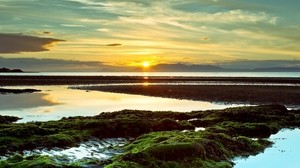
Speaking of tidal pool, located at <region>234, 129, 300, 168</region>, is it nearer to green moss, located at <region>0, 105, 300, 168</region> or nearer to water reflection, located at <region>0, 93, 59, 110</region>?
green moss, located at <region>0, 105, 300, 168</region>

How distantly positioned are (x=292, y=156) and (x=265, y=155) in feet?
5.16

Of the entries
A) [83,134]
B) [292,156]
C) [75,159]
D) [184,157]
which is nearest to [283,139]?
[292,156]

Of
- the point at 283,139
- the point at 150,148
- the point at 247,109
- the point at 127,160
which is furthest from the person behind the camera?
the point at 247,109

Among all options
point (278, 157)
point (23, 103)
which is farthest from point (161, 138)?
point (23, 103)

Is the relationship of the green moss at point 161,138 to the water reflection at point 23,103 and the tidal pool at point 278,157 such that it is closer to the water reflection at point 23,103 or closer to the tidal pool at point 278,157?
the tidal pool at point 278,157

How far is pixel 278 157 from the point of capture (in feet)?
72.7

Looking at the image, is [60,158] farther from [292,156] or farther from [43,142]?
[292,156]

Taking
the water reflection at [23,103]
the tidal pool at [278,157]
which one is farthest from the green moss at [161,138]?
the water reflection at [23,103]

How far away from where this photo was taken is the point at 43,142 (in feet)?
74.9

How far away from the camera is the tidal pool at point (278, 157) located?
20.4 meters

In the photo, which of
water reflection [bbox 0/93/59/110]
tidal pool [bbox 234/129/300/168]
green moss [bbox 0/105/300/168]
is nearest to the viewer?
green moss [bbox 0/105/300/168]

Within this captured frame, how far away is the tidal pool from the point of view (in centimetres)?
2044

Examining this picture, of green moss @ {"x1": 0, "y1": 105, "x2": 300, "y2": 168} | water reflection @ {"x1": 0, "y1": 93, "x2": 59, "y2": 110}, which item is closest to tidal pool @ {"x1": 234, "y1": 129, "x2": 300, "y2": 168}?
green moss @ {"x1": 0, "y1": 105, "x2": 300, "y2": 168}

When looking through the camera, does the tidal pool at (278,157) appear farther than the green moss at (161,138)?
Yes
